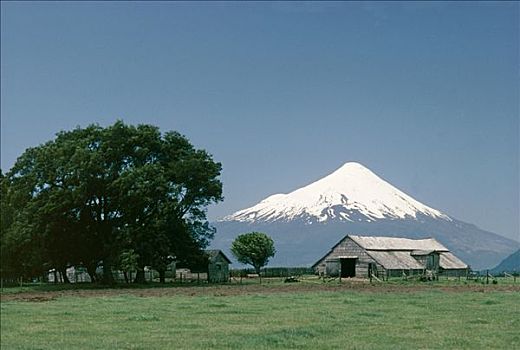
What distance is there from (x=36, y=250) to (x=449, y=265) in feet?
224

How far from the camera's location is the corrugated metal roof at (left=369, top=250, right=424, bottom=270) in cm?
10162

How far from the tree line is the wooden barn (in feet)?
115

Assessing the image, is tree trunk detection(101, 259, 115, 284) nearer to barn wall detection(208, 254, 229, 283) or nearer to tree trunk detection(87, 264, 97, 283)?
tree trunk detection(87, 264, 97, 283)

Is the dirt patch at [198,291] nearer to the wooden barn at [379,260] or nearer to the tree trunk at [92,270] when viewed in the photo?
the tree trunk at [92,270]

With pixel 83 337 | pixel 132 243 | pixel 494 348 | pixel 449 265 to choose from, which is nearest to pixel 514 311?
pixel 494 348

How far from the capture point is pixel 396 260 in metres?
104

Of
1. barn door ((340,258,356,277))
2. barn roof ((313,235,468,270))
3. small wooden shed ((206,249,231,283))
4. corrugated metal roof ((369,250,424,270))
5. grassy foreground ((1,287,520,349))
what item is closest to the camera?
grassy foreground ((1,287,520,349))

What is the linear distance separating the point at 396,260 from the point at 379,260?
3.92 m

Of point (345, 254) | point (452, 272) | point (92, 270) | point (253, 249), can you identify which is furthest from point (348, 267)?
point (92, 270)

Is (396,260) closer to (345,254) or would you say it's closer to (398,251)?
(398,251)

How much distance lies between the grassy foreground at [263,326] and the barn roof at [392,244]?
70.6 metres

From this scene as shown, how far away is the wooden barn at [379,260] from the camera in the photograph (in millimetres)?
101688

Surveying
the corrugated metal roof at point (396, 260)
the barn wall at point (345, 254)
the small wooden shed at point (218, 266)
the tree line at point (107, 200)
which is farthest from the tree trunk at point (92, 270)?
the corrugated metal roof at point (396, 260)

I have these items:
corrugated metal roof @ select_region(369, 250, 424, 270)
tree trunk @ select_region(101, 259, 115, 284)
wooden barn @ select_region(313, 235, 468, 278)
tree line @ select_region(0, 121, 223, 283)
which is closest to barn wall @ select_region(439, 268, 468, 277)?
wooden barn @ select_region(313, 235, 468, 278)
